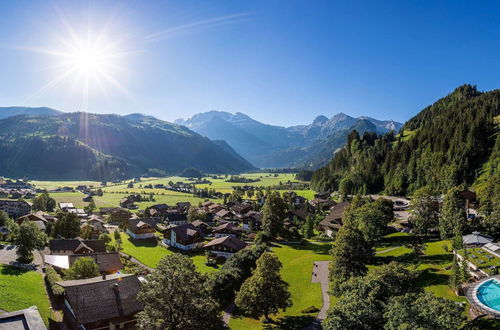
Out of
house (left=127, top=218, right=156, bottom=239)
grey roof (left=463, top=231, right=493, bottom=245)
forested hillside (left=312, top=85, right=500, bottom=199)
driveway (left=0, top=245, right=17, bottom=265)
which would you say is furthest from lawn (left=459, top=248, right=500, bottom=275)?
house (left=127, top=218, right=156, bottom=239)

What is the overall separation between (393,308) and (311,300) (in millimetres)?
23351

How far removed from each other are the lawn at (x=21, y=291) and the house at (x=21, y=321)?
87.6 ft

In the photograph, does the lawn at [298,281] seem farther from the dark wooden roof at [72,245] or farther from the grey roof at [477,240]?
the dark wooden roof at [72,245]

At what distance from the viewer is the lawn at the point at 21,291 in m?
36.0

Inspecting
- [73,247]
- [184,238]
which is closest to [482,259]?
[184,238]

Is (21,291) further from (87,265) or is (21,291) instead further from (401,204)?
(401,204)

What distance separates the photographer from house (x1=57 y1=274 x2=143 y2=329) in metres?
34.4

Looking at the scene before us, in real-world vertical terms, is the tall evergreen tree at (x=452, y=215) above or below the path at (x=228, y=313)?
above

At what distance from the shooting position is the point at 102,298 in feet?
120

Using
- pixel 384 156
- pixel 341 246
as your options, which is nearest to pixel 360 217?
pixel 341 246

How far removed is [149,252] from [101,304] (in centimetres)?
3742

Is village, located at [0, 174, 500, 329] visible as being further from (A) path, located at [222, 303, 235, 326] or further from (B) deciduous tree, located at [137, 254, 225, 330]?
(B) deciduous tree, located at [137, 254, 225, 330]

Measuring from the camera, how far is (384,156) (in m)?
159

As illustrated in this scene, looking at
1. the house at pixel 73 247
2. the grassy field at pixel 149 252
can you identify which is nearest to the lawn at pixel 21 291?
the house at pixel 73 247
